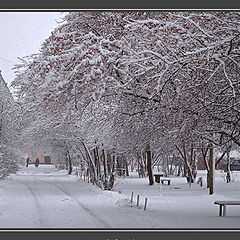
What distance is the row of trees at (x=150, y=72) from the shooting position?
252 inches

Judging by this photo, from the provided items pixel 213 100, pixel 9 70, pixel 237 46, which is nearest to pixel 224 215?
pixel 213 100

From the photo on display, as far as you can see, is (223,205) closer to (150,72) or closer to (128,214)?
(128,214)

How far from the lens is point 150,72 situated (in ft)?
24.5

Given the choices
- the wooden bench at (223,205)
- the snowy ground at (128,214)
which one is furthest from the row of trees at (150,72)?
the snowy ground at (128,214)

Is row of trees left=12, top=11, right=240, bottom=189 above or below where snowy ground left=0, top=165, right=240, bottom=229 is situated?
above

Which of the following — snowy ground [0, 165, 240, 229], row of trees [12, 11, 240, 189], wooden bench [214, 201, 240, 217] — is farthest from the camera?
wooden bench [214, 201, 240, 217]

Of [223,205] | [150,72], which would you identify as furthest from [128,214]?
[150,72]

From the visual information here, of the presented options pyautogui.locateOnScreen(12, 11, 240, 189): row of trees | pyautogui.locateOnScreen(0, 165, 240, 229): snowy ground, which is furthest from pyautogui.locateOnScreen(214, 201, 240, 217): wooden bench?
pyautogui.locateOnScreen(12, 11, 240, 189): row of trees

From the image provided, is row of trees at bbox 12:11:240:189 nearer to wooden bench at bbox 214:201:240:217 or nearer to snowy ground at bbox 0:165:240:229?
wooden bench at bbox 214:201:240:217

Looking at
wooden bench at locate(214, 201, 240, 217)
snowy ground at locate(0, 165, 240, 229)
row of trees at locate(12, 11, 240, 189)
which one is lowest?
snowy ground at locate(0, 165, 240, 229)

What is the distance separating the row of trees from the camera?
6.41 metres

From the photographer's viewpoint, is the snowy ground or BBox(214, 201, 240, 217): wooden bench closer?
the snowy ground

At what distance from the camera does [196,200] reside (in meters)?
10.4

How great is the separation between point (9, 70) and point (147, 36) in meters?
5.47
